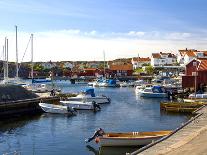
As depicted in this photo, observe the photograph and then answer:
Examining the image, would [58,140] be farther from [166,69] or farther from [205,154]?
[166,69]

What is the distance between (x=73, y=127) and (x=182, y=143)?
Result: 1694 centimetres

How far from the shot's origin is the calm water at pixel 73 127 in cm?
3117

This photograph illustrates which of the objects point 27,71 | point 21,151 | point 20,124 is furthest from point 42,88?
point 27,71

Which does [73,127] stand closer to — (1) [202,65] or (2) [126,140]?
(2) [126,140]

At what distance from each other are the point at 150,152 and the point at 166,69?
123779mm

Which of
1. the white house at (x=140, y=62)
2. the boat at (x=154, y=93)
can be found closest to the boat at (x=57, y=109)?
the boat at (x=154, y=93)

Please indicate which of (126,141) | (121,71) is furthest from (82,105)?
(121,71)

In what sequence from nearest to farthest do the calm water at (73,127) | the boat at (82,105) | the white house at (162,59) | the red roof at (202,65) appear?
1. the calm water at (73,127)
2. the boat at (82,105)
3. the red roof at (202,65)
4. the white house at (162,59)

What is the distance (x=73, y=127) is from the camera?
40531 mm

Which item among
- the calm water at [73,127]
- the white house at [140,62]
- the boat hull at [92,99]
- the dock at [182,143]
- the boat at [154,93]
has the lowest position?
the calm water at [73,127]

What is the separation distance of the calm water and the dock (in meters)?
3.84

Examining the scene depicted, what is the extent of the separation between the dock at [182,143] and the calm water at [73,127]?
384cm

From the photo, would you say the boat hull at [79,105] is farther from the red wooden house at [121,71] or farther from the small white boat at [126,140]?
the red wooden house at [121,71]

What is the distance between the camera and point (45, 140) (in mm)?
34375
